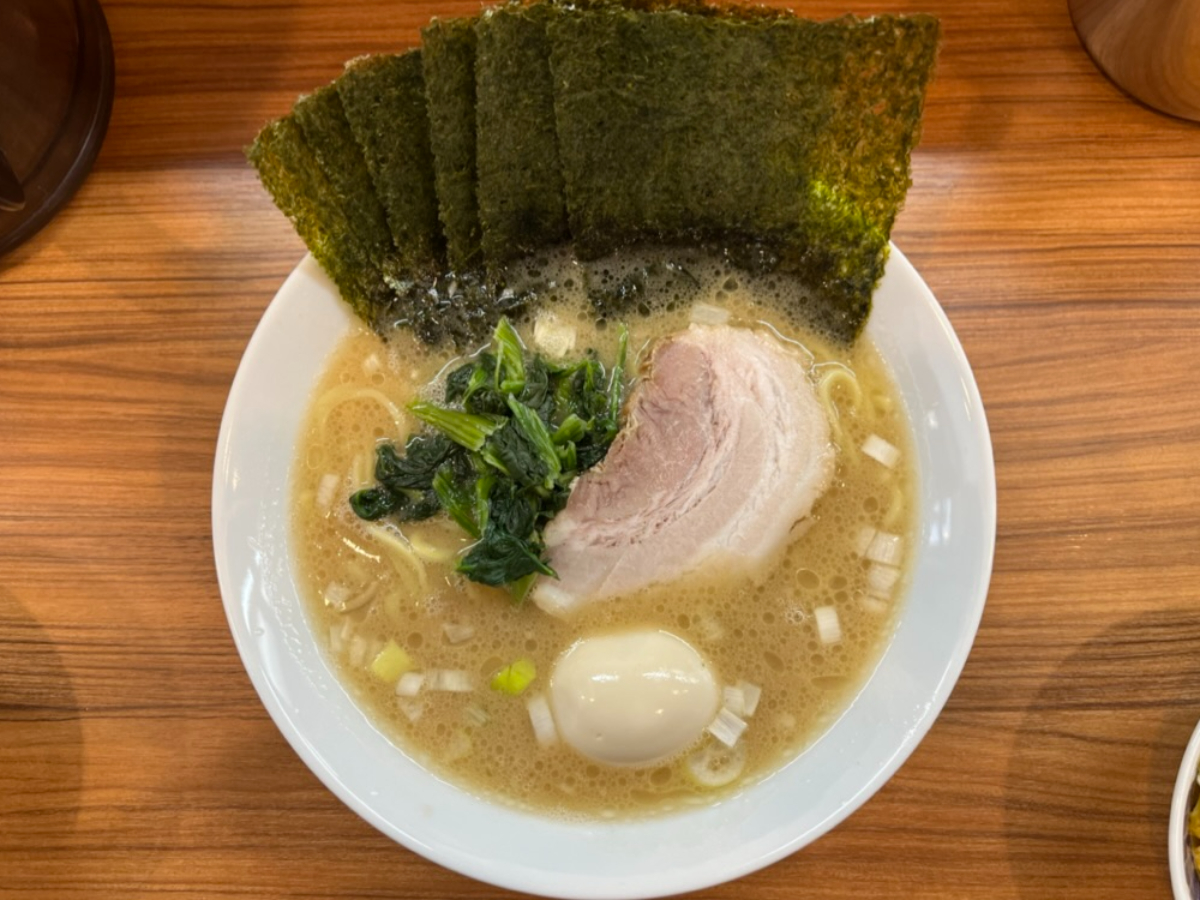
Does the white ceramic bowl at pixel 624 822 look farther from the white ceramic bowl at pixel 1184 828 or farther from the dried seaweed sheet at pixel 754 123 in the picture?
the white ceramic bowl at pixel 1184 828

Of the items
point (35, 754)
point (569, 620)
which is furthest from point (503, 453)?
point (35, 754)

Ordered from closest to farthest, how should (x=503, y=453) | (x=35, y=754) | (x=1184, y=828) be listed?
(x=1184, y=828) < (x=503, y=453) < (x=35, y=754)

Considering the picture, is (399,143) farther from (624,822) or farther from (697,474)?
(624,822)

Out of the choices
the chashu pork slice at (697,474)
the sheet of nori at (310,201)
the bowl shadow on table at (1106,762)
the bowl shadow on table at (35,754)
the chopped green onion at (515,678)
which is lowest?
the bowl shadow on table at (35,754)

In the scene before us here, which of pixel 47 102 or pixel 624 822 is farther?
pixel 47 102

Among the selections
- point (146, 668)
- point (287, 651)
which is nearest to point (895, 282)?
point (287, 651)

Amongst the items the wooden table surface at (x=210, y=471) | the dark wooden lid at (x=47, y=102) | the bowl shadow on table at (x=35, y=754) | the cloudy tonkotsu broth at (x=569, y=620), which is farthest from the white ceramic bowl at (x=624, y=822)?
the dark wooden lid at (x=47, y=102)

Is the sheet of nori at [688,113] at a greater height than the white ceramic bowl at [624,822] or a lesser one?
greater

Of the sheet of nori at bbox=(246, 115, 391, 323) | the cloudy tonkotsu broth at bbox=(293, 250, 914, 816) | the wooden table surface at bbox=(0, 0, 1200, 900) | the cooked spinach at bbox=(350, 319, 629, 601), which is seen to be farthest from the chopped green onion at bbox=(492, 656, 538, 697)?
the sheet of nori at bbox=(246, 115, 391, 323)
